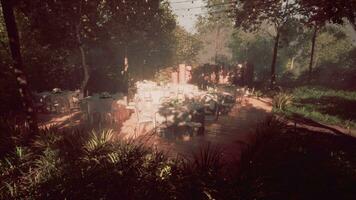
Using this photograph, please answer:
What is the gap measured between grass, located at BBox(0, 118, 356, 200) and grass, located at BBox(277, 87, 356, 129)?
6063 mm

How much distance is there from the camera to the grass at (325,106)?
13.1 m

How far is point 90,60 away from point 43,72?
5907 mm

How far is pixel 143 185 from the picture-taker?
5102 millimetres

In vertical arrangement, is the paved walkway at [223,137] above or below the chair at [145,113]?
below

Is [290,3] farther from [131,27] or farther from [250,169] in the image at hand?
[250,169]

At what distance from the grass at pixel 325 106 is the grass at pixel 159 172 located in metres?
6.06

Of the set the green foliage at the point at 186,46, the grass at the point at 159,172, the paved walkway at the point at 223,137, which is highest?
the green foliage at the point at 186,46

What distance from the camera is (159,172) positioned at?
5430mm

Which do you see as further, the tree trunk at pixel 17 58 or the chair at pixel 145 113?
the chair at pixel 145 113

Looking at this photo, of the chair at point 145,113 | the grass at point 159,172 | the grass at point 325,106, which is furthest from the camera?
the grass at point 325,106

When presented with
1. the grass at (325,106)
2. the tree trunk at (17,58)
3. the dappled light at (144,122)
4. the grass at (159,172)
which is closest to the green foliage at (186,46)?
the dappled light at (144,122)

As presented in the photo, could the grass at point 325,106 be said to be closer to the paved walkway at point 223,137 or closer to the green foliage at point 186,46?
the paved walkway at point 223,137

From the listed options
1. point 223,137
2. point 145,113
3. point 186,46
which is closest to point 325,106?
point 223,137

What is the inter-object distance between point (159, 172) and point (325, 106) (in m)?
14.1
